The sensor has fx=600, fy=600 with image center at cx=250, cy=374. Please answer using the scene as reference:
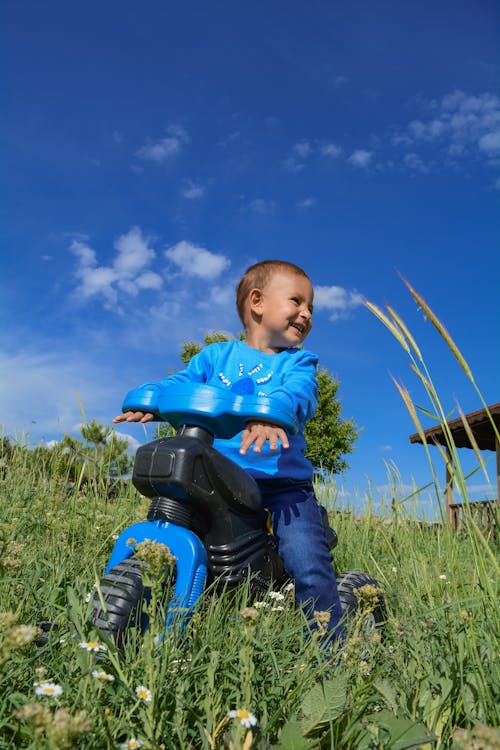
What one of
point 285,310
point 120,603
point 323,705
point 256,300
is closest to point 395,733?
point 323,705

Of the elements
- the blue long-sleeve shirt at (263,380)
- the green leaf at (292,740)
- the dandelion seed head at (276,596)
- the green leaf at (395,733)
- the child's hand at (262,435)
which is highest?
the blue long-sleeve shirt at (263,380)

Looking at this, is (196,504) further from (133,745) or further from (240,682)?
(133,745)

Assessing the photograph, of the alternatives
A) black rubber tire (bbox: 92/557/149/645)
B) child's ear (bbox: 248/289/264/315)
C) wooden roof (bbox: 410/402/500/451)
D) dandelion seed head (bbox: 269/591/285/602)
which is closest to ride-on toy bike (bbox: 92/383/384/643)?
black rubber tire (bbox: 92/557/149/645)

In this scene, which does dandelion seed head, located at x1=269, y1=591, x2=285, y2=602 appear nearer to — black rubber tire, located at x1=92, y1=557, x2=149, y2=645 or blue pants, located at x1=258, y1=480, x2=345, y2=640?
blue pants, located at x1=258, y1=480, x2=345, y2=640

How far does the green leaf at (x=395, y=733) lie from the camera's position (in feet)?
4.73

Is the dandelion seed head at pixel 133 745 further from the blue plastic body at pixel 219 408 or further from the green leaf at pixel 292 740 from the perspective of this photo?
the blue plastic body at pixel 219 408

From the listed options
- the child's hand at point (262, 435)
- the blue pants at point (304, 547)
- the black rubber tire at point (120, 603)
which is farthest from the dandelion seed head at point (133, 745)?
the blue pants at point (304, 547)

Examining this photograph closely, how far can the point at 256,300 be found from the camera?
334cm

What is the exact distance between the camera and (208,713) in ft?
4.65

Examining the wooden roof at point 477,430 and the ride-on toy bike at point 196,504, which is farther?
the wooden roof at point 477,430

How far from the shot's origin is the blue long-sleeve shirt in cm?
281

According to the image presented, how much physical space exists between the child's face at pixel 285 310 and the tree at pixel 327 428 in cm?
1645

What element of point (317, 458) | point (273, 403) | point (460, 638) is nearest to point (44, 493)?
point (273, 403)

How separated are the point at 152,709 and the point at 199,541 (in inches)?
41.2
